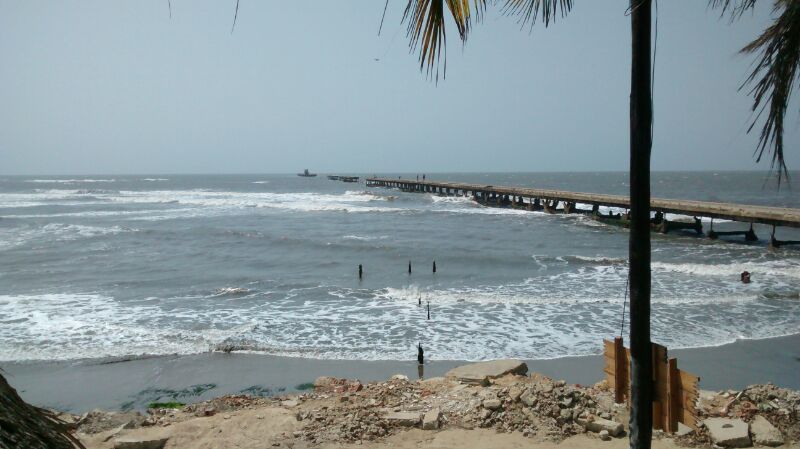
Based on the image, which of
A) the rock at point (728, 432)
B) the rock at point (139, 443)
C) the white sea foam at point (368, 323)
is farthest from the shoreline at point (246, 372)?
the rock at point (728, 432)

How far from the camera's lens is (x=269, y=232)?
35844 millimetres

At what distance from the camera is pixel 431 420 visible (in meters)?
7.43

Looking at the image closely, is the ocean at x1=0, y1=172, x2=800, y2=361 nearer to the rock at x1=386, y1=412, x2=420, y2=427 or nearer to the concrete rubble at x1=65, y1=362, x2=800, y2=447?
the concrete rubble at x1=65, y1=362, x2=800, y2=447

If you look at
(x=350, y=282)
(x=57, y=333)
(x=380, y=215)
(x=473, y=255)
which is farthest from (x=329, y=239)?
(x=57, y=333)

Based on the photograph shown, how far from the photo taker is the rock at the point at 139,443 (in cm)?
702

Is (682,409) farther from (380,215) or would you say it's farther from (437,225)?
(380,215)

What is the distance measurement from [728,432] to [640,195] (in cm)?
578

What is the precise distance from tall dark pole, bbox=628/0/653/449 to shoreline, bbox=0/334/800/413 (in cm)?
850

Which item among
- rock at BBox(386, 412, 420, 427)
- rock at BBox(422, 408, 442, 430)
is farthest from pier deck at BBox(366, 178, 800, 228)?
rock at BBox(386, 412, 420, 427)

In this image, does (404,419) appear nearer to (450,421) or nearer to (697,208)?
(450,421)

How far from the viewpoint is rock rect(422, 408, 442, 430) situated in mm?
7376

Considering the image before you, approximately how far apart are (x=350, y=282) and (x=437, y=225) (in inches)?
787

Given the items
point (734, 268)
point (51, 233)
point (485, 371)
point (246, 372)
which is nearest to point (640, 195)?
point (485, 371)

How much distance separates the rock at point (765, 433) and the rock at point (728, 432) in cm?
13
